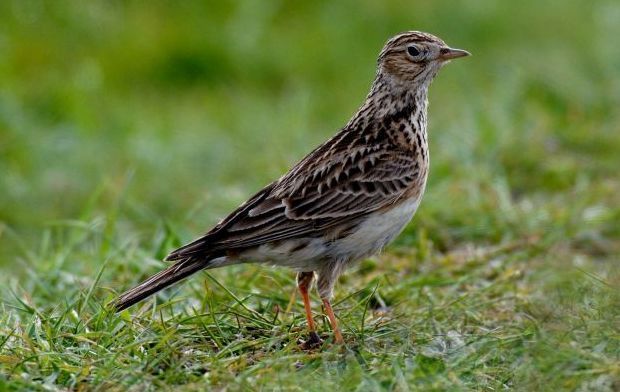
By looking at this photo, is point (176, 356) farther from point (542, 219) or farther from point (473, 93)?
point (473, 93)

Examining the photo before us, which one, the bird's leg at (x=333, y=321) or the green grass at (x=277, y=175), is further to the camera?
the bird's leg at (x=333, y=321)

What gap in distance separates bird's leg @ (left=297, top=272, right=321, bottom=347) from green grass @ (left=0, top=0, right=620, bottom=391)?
12 cm

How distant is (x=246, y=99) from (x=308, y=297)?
816 centimetres

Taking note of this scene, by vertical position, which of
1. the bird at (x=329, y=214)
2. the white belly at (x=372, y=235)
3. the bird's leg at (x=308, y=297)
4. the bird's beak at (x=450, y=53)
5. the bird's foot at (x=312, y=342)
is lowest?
the bird's foot at (x=312, y=342)

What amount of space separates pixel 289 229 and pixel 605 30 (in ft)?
30.3

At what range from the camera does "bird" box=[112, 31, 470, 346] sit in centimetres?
641

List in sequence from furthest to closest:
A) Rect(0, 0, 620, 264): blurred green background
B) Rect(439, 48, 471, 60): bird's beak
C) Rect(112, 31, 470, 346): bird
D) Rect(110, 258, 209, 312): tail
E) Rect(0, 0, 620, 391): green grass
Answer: Rect(0, 0, 620, 264): blurred green background < Rect(439, 48, 471, 60): bird's beak < Rect(112, 31, 470, 346): bird < Rect(110, 258, 209, 312): tail < Rect(0, 0, 620, 391): green grass

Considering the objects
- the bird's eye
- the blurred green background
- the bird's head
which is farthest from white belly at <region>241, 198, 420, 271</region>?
the blurred green background

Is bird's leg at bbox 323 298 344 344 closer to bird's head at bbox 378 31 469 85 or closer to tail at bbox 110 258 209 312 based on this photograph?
tail at bbox 110 258 209 312

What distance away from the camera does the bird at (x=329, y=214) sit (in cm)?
641

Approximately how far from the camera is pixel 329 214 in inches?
257

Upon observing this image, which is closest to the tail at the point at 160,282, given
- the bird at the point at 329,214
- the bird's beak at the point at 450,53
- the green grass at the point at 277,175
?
the bird at the point at 329,214

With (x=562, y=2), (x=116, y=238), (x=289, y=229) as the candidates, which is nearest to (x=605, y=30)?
(x=562, y=2)

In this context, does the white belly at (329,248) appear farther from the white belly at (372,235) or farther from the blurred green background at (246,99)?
the blurred green background at (246,99)
